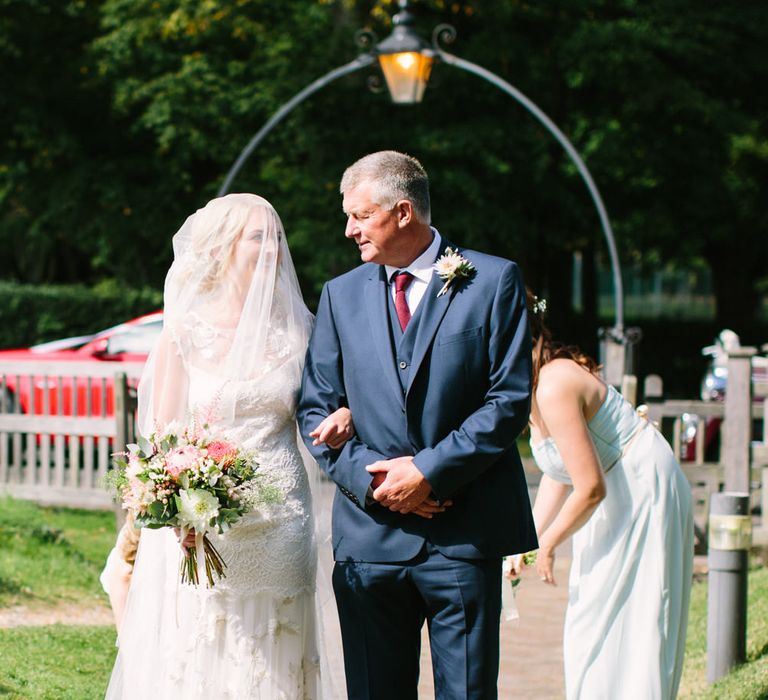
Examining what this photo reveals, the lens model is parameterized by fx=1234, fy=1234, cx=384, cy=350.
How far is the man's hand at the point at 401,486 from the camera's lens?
3.57 m

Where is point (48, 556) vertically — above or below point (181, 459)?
→ below

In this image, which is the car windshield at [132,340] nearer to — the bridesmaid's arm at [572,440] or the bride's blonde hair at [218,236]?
the bride's blonde hair at [218,236]

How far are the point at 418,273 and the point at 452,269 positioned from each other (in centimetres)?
16

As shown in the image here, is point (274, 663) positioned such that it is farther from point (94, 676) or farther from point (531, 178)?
point (531, 178)

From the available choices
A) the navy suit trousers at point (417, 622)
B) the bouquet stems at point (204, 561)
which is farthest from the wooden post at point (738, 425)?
the bouquet stems at point (204, 561)

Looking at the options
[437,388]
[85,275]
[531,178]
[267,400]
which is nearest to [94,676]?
[267,400]

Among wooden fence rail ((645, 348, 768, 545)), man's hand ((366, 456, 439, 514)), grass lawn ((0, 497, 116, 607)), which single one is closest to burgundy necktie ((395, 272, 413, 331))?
man's hand ((366, 456, 439, 514))

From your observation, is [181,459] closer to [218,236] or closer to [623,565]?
[218,236]

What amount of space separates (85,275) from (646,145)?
79.4 ft

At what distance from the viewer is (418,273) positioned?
3.85m

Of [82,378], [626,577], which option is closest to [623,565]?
[626,577]

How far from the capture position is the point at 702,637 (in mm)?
6996

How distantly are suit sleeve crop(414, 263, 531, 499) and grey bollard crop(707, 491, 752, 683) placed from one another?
245cm

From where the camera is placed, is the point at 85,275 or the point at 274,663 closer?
the point at 274,663
